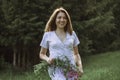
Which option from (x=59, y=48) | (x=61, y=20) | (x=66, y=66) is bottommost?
(x=66, y=66)

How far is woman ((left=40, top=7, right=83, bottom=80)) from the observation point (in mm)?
6336

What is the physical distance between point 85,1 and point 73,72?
1500 cm

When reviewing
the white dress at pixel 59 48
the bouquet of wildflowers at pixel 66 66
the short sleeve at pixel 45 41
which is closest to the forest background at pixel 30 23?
the short sleeve at pixel 45 41

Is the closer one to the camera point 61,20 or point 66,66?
point 66,66

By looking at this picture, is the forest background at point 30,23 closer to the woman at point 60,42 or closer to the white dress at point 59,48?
the woman at point 60,42

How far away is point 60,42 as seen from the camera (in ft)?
20.9

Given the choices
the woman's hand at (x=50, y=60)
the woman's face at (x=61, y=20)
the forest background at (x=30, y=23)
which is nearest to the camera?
the woman's hand at (x=50, y=60)

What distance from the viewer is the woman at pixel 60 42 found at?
6.34 m

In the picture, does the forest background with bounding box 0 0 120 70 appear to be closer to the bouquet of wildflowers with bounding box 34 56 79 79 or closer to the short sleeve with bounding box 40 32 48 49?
the short sleeve with bounding box 40 32 48 49

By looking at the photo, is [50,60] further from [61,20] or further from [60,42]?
[61,20]

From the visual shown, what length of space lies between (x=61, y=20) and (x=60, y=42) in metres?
0.32

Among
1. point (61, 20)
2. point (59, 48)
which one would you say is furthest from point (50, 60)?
point (61, 20)

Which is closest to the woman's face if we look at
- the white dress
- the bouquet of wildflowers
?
the white dress

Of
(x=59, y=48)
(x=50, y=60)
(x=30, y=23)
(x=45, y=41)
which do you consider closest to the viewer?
A: (x=50, y=60)
